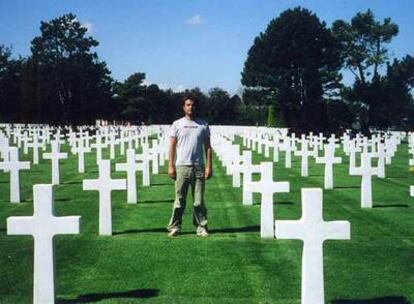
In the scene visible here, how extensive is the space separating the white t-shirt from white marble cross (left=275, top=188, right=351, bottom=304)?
3.37m

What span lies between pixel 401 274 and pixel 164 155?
1580 centimetres

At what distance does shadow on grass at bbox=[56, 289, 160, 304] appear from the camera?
20.0 ft

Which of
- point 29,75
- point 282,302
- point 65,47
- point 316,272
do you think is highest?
point 65,47

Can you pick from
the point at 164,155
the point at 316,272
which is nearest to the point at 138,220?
the point at 316,272

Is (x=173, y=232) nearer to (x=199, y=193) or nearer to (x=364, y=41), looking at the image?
(x=199, y=193)

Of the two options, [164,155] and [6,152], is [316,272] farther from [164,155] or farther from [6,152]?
[164,155]

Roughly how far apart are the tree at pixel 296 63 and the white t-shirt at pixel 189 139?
52055mm

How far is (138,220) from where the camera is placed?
10.6 m

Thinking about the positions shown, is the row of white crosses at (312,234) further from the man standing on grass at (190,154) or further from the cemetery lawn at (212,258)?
the man standing on grass at (190,154)

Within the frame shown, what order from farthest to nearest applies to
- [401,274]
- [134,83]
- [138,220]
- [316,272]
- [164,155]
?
[134,83] → [164,155] → [138,220] → [401,274] → [316,272]

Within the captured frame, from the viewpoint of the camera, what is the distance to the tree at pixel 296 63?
202 ft

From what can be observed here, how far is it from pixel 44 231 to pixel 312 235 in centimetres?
240

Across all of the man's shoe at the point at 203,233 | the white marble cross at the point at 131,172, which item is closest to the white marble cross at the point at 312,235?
the man's shoe at the point at 203,233

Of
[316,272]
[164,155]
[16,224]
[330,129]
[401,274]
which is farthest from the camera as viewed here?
[330,129]
